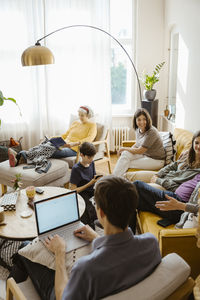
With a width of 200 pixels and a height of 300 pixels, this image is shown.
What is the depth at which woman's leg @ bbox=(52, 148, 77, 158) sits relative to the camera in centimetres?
388

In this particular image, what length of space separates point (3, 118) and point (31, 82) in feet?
2.58

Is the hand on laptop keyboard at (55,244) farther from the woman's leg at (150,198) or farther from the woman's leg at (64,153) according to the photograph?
the woman's leg at (64,153)

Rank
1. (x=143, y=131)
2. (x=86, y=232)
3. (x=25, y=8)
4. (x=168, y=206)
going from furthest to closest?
(x=25, y=8), (x=143, y=131), (x=168, y=206), (x=86, y=232)

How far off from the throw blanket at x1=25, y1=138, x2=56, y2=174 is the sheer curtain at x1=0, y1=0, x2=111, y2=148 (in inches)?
49.5

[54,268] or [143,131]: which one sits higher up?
[143,131]

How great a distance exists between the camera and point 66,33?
473 centimetres

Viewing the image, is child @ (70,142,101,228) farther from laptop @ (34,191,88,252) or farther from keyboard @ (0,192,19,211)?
laptop @ (34,191,88,252)

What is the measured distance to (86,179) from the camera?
2.78 metres

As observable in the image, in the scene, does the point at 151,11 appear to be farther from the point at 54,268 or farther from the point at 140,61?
the point at 54,268

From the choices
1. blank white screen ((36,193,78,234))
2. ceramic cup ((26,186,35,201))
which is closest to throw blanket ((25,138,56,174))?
ceramic cup ((26,186,35,201))

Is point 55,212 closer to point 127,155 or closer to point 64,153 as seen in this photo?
point 127,155

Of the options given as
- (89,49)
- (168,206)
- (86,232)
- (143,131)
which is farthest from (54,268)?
(89,49)

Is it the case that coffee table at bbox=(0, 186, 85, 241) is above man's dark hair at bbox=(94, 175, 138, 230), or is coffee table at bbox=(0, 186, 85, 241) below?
below

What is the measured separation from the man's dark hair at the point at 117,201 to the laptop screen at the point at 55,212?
2.53 feet
